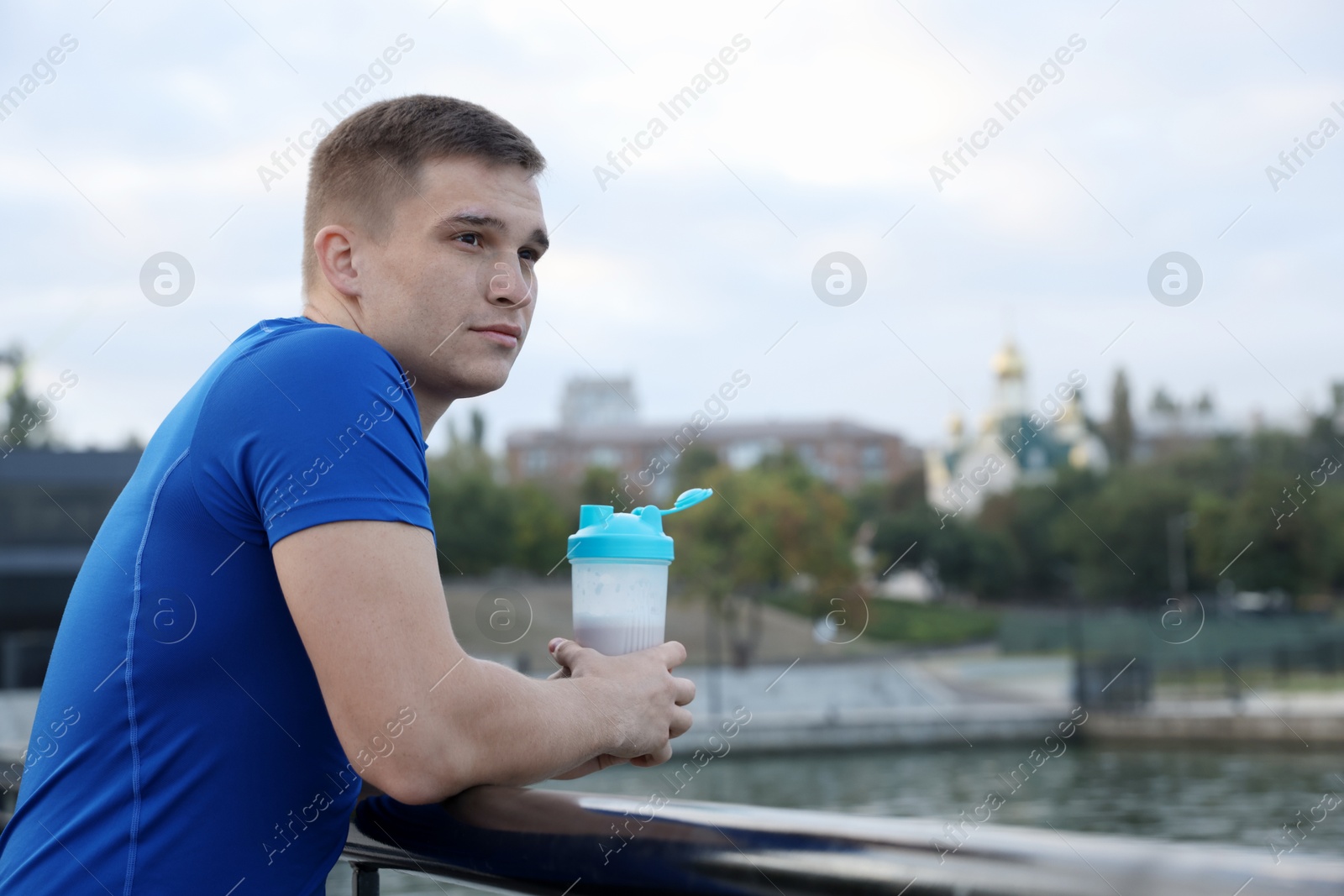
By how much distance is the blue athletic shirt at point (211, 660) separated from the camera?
4.30 feet

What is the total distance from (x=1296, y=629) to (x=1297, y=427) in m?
27.6

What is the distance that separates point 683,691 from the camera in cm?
158

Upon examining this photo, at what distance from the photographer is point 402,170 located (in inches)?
64.2

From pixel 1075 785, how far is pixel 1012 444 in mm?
56348

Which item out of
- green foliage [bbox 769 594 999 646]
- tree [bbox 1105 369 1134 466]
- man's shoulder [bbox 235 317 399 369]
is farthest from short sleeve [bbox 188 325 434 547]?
tree [bbox 1105 369 1134 466]

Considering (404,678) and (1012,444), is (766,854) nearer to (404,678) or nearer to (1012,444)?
(404,678)

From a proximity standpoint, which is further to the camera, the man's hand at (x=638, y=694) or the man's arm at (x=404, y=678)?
the man's hand at (x=638, y=694)

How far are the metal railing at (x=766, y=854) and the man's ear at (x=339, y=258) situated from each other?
0.66m

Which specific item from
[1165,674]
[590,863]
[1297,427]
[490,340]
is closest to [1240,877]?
[590,863]

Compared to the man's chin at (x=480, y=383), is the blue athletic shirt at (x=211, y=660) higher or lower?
lower

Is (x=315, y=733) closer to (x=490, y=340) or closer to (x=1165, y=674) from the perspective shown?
(x=490, y=340)

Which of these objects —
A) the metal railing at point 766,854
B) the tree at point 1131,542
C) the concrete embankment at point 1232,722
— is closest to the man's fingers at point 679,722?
the metal railing at point 766,854

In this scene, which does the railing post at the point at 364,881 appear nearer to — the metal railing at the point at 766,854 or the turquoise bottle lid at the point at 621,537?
the metal railing at the point at 766,854

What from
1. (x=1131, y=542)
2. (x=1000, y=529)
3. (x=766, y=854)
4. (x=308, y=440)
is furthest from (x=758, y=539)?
(x=766, y=854)
